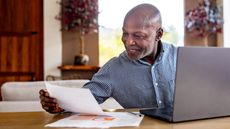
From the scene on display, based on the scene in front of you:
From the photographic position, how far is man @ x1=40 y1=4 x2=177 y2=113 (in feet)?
4.17

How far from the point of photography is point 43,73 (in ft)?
15.4

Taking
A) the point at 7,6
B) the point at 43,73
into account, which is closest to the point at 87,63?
the point at 43,73

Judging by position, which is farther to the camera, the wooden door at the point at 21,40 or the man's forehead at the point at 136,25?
the wooden door at the point at 21,40

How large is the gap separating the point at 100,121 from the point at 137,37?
34cm

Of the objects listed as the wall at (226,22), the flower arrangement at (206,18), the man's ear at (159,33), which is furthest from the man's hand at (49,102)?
the wall at (226,22)

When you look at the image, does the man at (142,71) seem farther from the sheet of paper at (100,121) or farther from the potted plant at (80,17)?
the potted plant at (80,17)

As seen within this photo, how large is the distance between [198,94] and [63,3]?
12.8 feet

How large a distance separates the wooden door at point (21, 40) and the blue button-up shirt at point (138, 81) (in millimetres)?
3394

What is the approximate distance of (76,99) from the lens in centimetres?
116

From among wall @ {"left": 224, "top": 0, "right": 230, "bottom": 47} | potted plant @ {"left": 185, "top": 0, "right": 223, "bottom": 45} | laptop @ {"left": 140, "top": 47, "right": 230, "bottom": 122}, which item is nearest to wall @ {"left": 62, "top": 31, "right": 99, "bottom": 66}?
potted plant @ {"left": 185, "top": 0, "right": 223, "bottom": 45}

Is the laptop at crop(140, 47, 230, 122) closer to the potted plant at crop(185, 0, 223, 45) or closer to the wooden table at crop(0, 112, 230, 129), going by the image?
the wooden table at crop(0, 112, 230, 129)

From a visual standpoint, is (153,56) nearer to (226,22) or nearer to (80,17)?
(80,17)

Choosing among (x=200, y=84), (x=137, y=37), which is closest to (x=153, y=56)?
(x=137, y=37)

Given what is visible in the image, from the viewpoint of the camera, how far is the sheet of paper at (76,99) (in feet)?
3.72
